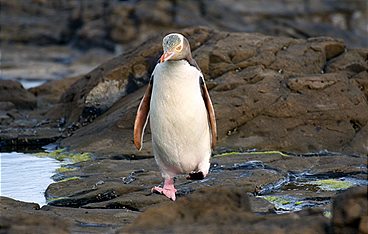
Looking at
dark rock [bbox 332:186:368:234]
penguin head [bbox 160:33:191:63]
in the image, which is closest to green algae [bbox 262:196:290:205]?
penguin head [bbox 160:33:191:63]

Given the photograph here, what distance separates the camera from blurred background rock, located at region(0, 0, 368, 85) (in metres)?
26.4

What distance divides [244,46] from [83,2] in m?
19.4

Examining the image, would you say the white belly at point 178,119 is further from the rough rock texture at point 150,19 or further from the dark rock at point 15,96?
the rough rock texture at point 150,19

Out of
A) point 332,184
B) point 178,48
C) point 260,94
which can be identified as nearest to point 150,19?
point 260,94

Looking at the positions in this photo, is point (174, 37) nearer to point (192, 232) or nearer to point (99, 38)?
point (192, 232)

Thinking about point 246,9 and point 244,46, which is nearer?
point 244,46

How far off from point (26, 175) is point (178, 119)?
242 centimetres

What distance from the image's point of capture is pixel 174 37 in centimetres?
736

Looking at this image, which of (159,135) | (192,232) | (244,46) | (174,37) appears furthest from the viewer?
(244,46)

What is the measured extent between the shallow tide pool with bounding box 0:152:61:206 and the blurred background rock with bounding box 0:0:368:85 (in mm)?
13190

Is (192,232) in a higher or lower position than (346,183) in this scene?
higher

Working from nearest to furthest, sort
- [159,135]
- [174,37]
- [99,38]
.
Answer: [174,37]
[159,135]
[99,38]

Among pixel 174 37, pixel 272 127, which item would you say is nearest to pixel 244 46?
pixel 272 127

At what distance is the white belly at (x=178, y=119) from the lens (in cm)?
755
